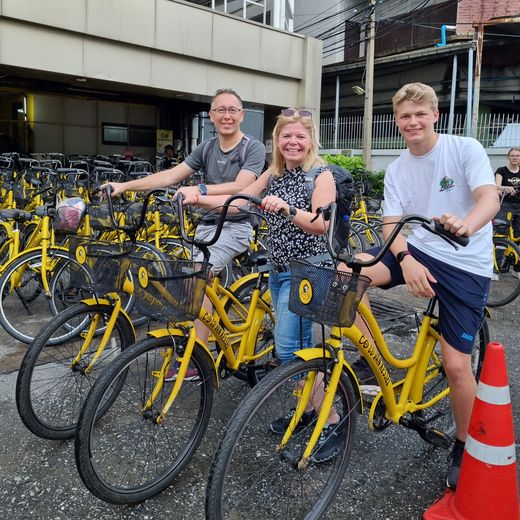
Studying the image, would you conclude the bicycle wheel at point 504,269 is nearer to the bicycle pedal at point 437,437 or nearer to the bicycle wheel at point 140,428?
the bicycle pedal at point 437,437

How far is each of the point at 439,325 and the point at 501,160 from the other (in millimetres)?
12792

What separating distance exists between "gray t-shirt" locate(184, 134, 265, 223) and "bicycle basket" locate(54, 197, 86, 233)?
52.3 inches

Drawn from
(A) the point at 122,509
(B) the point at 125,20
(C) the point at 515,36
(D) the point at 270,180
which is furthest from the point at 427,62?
(A) the point at 122,509

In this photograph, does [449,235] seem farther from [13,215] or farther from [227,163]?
[13,215]

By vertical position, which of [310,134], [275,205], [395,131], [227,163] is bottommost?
[275,205]

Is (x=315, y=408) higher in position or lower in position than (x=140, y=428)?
higher

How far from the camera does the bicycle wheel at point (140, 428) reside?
2246 millimetres

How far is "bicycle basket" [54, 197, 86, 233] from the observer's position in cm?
441

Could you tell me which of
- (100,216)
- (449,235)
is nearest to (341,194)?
(449,235)

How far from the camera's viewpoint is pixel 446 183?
2588 mm

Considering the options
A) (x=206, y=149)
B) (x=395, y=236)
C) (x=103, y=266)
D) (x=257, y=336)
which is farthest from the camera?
(x=206, y=149)

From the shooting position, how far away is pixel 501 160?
13.7 m

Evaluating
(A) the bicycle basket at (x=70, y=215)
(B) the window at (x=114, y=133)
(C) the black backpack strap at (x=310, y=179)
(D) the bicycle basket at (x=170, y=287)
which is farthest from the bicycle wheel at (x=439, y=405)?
(B) the window at (x=114, y=133)

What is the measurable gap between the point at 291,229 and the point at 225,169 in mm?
995
